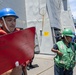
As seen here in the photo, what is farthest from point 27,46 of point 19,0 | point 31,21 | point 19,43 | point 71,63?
point 31,21

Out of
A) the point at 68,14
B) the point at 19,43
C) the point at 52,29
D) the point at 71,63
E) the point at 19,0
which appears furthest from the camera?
the point at 68,14

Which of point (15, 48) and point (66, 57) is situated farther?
point (66, 57)

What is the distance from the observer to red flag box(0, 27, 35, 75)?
1.76 meters

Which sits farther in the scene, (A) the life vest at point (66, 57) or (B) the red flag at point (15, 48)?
(A) the life vest at point (66, 57)

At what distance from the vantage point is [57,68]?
4.41m

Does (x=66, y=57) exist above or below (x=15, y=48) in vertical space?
below

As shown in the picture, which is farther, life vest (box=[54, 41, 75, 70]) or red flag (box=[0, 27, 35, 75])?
life vest (box=[54, 41, 75, 70])

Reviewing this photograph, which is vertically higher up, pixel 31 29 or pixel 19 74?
pixel 31 29

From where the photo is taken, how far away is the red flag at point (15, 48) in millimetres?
1764

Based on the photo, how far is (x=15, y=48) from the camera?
73.1 inches

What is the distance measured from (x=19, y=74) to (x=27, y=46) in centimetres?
28

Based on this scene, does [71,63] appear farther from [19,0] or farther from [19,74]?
[19,0]

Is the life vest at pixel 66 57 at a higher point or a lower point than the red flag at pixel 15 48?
lower

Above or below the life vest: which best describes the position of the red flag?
above
